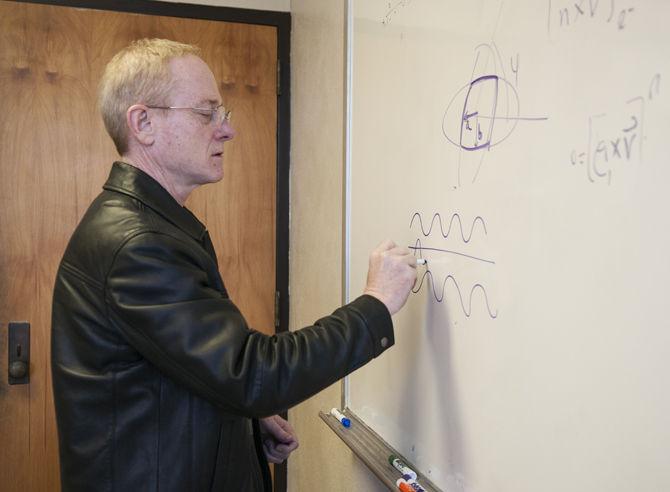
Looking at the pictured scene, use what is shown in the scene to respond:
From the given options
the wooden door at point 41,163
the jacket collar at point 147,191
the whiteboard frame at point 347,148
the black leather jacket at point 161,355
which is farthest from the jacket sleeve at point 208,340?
the wooden door at point 41,163

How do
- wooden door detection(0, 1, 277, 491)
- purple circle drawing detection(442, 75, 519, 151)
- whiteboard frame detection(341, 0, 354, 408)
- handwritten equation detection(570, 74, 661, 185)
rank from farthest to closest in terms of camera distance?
1. wooden door detection(0, 1, 277, 491)
2. whiteboard frame detection(341, 0, 354, 408)
3. purple circle drawing detection(442, 75, 519, 151)
4. handwritten equation detection(570, 74, 661, 185)

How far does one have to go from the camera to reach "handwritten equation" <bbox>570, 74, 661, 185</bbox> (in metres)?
0.61

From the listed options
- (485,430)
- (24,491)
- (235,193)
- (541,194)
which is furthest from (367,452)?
(24,491)

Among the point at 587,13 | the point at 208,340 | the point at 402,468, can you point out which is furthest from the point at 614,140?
the point at 402,468

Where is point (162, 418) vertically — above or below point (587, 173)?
below

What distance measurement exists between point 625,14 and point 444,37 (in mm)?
396

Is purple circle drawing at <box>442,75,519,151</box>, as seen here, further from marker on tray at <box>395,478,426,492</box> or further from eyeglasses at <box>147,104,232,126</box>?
marker on tray at <box>395,478,426,492</box>

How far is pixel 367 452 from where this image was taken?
1.26 meters

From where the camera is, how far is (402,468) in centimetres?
112

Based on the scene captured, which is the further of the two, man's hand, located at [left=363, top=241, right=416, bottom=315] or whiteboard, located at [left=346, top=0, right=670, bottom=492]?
man's hand, located at [left=363, top=241, right=416, bottom=315]

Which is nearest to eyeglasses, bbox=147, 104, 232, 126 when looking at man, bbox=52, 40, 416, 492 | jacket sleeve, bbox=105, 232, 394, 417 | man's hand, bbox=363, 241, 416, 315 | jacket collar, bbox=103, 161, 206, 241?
man, bbox=52, 40, 416, 492

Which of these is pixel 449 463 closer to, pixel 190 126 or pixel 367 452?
pixel 367 452

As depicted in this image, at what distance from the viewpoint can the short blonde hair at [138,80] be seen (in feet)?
3.63

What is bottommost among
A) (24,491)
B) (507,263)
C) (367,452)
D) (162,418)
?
(24,491)
